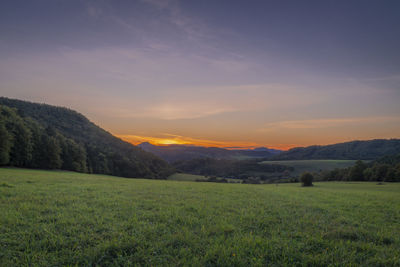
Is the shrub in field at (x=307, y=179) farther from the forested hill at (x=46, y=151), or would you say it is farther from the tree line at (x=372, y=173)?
the forested hill at (x=46, y=151)

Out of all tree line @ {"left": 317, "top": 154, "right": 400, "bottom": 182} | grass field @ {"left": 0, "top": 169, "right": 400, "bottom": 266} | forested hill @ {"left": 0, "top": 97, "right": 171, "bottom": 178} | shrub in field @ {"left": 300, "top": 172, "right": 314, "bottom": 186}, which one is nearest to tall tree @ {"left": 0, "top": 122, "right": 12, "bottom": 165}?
forested hill @ {"left": 0, "top": 97, "right": 171, "bottom": 178}

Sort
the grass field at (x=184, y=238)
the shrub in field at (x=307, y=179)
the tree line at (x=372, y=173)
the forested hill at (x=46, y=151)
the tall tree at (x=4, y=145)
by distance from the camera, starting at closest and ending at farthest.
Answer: the grass field at (x=184, y=238) < the tall tree at (x=4, y=145) < the shrub in field at (x=307, y=179) < the forested hill at (x=46, y=151) < the tree line at (x=372, y=173)

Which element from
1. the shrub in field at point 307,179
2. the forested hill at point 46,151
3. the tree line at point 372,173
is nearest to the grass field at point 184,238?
the shrub in field at point 307,179

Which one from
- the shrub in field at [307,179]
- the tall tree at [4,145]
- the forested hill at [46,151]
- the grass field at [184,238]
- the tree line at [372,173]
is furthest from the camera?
the tree line at [372,173]

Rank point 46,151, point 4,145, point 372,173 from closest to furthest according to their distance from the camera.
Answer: point 4,145 < point 46,151 < point 372,173

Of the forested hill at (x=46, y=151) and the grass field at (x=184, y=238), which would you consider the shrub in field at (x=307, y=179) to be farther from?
the forested hill at (x=46, y=151)

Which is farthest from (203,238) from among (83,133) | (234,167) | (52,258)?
(234,167)

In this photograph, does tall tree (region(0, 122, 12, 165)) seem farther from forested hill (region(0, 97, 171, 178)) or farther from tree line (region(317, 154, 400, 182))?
tree line (region(317, 154, 400, 182))

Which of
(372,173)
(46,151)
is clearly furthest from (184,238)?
(372,173)

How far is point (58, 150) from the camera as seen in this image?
46219 mm

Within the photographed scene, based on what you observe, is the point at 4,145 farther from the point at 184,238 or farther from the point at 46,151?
the point at 184,238

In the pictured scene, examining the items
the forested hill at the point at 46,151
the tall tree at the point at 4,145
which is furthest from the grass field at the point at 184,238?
the forested hill at the point at 46,151

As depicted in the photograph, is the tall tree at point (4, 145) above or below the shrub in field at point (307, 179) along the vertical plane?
above

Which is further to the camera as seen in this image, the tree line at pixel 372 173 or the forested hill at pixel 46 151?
the tree line at pixel 372 173
